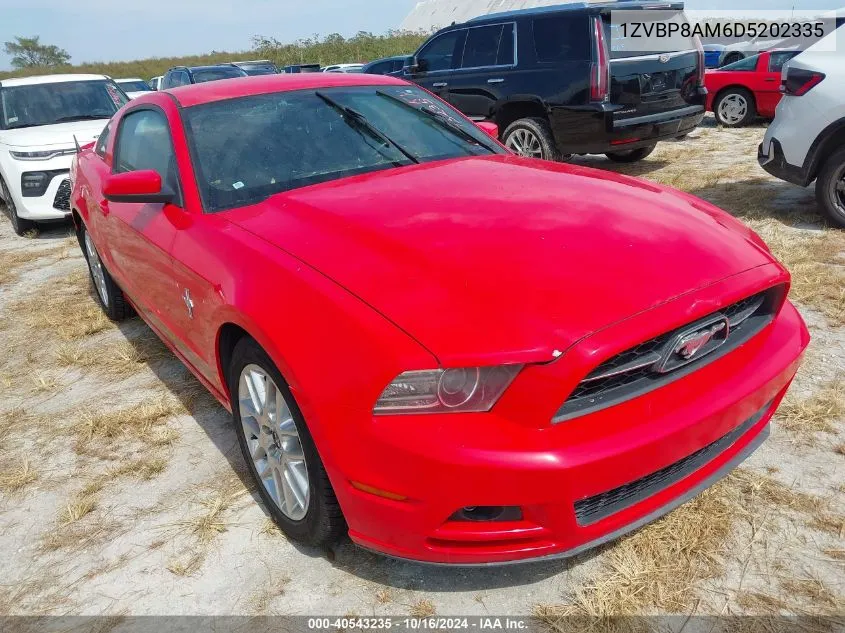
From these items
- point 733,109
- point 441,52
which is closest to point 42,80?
point 441,52

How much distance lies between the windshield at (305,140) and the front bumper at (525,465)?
1.41 m

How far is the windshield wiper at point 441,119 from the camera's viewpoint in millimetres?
3436

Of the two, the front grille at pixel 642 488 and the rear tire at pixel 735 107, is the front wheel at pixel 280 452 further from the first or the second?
the rear tire at pixel 735 107

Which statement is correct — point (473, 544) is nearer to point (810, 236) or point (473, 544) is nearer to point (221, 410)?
point (221, 410)

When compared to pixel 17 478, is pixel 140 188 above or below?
above

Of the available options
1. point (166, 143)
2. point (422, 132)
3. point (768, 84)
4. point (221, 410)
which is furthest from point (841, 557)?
point (768, 84)

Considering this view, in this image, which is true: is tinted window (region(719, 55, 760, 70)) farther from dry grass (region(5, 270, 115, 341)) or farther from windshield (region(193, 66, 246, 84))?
dry grass (region(5, 270, 115, 341))

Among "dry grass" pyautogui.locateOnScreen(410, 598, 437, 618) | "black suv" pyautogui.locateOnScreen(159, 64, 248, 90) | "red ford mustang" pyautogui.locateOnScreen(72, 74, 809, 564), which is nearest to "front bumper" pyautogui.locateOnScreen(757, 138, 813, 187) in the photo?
"red ford mustang" pyautogui.locateOnScreen(72, 74, 809, 564)

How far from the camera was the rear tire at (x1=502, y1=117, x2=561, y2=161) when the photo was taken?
7.29 metres

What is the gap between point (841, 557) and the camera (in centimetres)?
211

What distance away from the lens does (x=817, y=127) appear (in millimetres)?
5203

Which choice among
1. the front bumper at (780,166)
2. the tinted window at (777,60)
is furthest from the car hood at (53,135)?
the tinted window at (777,60)

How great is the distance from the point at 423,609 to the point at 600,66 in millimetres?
6078

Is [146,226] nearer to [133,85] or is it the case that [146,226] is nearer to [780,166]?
[780,166]
